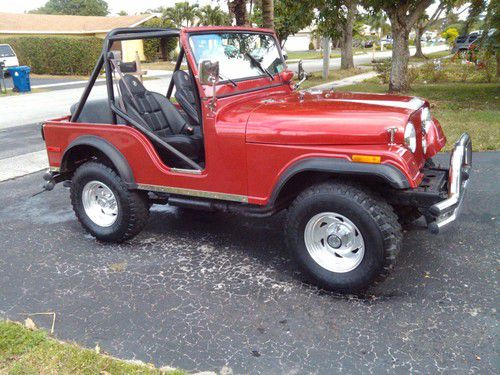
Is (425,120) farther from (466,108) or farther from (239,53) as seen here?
(466,108)

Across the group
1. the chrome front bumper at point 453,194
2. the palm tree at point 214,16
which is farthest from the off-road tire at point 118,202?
the palm tree at point 214,16

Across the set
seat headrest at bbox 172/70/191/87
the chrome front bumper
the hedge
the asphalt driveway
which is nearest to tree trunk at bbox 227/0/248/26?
seat headrest at bbox 172/70/191/87

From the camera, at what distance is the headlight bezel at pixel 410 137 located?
10.4 feet

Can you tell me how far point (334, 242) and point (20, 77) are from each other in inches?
705

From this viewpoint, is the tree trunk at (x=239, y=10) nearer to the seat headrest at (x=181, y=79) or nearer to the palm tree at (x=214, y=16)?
the seat headrest at (x=181, y=79)

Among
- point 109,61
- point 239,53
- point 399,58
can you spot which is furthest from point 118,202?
point 399,58

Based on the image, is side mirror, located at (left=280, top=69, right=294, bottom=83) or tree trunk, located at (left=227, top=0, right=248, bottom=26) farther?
tree trunk, located at (left=227, top=0, right=248, bottom=26)

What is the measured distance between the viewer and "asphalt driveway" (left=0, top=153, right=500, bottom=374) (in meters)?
2.79

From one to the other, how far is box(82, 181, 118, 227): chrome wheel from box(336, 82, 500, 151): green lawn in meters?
5.03

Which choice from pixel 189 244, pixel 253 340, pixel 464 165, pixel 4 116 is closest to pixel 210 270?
pixel 189 244

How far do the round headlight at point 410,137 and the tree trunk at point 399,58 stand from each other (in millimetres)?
9904

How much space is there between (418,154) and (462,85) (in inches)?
518

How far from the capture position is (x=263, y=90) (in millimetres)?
4254

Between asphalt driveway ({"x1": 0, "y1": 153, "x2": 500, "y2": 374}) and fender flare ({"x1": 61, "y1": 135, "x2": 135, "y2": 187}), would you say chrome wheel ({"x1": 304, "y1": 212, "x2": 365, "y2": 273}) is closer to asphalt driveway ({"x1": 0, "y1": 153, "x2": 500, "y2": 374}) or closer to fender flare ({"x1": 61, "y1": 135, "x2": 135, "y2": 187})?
asphalt driveway ({"x1": 0, "y1": 153, "x2": 500, "y2": 374})
